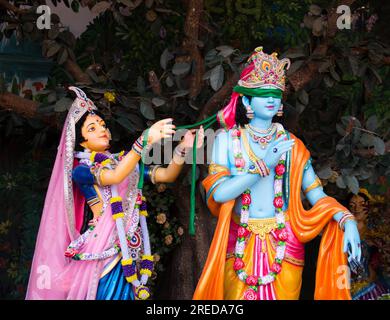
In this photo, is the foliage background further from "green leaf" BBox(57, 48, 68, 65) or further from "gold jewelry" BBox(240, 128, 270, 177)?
"gold jewelry" BBox(240, 128, 270, 177)

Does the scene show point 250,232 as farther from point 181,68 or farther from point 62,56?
point 62,56

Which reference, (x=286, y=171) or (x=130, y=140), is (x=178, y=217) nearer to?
(x=130, y=140)

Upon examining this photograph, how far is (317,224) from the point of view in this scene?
3.85 metres

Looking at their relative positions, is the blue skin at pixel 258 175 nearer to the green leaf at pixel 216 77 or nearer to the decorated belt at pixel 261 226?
the decorated belt at pixel 261 226

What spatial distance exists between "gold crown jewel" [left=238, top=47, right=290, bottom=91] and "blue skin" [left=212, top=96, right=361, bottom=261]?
0.23ft

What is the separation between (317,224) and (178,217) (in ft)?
5.03

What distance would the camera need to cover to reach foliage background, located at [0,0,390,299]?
464 cm

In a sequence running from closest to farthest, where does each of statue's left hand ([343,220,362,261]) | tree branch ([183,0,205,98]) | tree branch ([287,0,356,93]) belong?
statue's left hand ([343,220,362,261])
tree branch ([287,0,356,93])
tree branch ([183,0,205,98])

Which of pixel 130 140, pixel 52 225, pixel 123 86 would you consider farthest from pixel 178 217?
pixel 52 225

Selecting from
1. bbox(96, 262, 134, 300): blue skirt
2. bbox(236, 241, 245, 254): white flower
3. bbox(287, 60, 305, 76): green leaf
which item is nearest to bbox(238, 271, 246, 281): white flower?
bbox(236, 241, 245, 254): white flower

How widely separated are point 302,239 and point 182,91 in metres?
1.29

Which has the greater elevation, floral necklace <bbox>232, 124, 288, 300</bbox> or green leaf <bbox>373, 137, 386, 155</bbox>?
green leaf <bbox>373, 137, 386, 155</bbox>

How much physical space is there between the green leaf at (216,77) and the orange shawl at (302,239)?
2.53 ft

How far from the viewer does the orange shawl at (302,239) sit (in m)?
3.76
